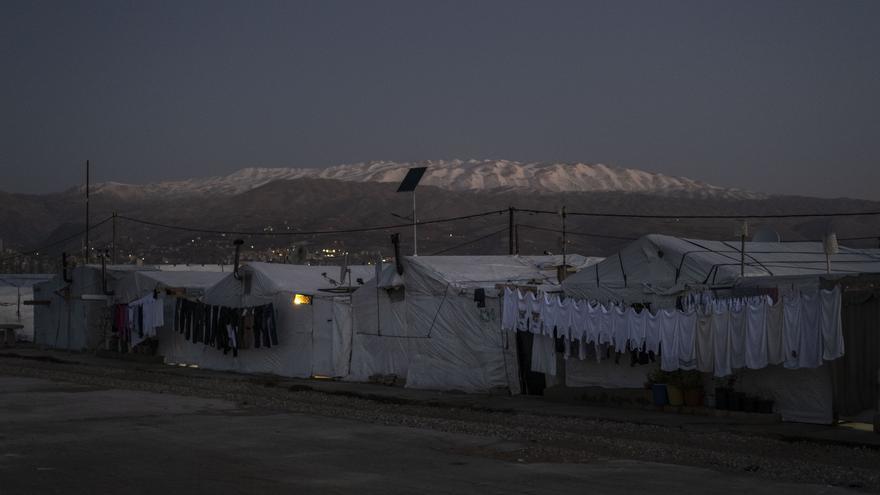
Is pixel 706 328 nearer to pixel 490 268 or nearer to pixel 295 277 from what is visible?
pixel 490 268

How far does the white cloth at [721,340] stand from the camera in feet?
61.0

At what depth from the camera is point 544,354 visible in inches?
890

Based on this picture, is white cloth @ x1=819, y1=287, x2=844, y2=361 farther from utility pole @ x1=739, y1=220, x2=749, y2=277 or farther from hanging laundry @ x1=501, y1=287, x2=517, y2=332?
hanging laundry @ x1=501, y1=287, x2=517, y2=332

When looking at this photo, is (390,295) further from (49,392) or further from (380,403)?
(49,392)

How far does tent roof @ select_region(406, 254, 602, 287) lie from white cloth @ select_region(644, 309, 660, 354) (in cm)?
606

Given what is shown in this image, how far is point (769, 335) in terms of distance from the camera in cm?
1792

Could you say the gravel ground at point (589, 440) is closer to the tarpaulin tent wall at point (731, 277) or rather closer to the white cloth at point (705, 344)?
the white cloth at point (705, 344)

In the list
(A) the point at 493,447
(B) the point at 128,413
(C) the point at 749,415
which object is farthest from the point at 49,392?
(C) the point at 749,415

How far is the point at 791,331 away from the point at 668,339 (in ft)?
8.53

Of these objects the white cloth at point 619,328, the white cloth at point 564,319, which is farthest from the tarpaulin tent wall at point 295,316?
the white cloth at point 619,328

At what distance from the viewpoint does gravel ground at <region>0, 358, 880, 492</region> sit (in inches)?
523

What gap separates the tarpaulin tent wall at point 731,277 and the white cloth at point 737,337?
0.47 metres

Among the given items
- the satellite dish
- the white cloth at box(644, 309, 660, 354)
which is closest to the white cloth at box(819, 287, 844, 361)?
the white cloth at box(644, 309, 660, 354)

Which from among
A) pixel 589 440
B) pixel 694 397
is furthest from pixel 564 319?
pixel 589 440
